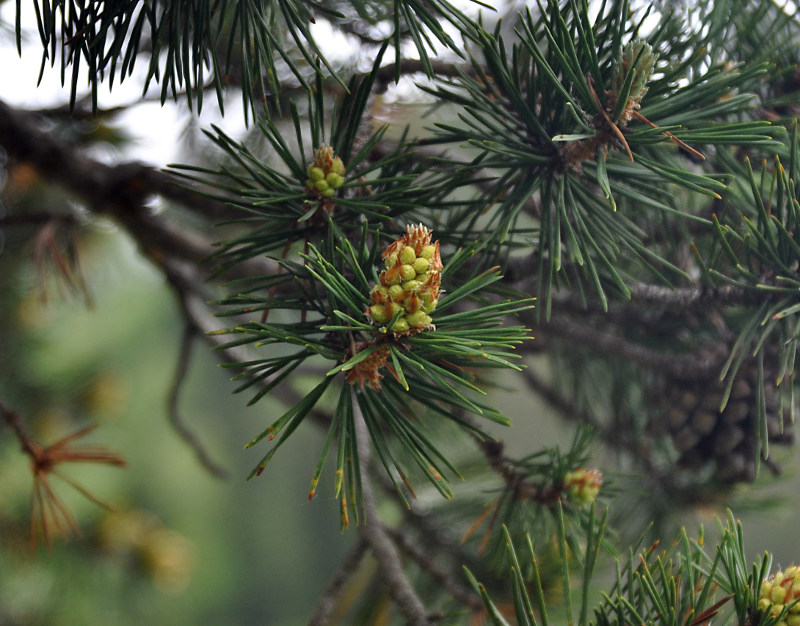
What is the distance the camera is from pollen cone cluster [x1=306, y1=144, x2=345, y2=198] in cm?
23

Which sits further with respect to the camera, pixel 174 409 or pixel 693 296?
pixel 174 409

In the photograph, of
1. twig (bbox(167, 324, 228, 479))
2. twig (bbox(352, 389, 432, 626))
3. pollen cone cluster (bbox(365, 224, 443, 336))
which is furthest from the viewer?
twig (bbox(167, 324, 228, 479))

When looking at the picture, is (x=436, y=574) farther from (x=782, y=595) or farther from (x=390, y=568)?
(x=782, y=595)

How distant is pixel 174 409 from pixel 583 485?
1.25 ft

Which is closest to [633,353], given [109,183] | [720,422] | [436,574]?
[720,422]

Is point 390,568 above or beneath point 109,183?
beneath

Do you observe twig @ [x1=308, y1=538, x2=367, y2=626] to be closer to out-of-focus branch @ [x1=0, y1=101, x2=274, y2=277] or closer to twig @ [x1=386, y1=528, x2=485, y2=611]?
twig @ [x1=386, y1=528, x2=485, y2=611]

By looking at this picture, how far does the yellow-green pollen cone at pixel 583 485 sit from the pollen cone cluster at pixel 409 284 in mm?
150

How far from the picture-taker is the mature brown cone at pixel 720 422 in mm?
320

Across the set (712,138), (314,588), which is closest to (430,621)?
(712,138)

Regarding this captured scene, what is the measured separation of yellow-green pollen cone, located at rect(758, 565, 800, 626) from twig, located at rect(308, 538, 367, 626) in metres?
0.20

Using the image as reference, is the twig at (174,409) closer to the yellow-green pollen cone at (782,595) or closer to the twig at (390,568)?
the twig at (390,568)

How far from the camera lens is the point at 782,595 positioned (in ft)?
0.64

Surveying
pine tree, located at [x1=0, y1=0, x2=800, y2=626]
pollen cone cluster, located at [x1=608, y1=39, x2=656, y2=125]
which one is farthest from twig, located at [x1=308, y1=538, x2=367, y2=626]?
pollen cone cluster, located at [x1=608, y1=39, x2=656, y2=125]
